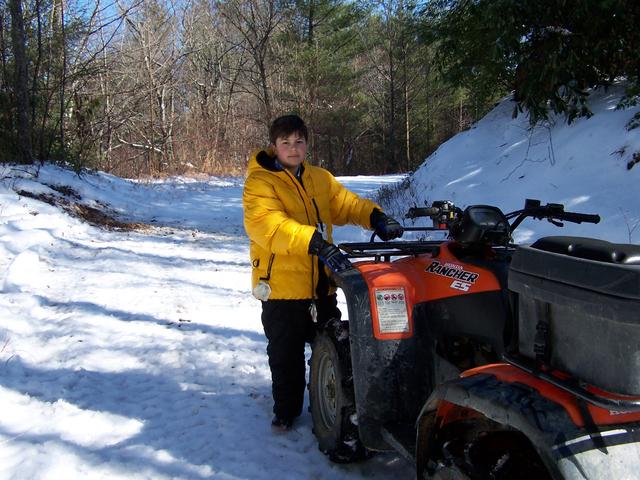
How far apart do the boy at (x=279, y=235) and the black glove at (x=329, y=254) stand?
17 cm

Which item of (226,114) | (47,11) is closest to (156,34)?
(226,114)

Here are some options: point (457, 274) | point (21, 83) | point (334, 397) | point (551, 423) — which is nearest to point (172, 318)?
point (334, 397)

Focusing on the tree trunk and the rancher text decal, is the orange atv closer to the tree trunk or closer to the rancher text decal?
the rancher text decal

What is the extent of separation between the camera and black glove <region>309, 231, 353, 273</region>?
98.1 inches

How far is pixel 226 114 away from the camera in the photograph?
27344mm

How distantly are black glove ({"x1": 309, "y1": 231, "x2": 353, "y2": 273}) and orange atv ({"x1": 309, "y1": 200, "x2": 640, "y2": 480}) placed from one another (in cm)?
6

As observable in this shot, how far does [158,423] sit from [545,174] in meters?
6.15

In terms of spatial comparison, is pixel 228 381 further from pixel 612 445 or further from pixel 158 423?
pixel 612 445

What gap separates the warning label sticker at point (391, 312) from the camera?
7.79 ft

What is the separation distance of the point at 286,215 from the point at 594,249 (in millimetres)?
1699

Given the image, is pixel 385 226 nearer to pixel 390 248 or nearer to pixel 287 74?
pixel 390 248

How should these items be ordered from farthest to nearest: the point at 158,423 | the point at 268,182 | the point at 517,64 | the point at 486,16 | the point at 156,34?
the point at 156,34
the point at 517,64
the point at 486,16
the point at 158,423
the point at 268,182

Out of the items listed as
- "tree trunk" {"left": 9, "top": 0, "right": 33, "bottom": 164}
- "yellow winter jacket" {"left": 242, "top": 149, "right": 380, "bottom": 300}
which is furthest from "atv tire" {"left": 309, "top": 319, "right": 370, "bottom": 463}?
"tree trunk" {"left": 9, "top": 0, "right": 33, "bottom": 164}

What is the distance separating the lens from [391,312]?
7.80ft
